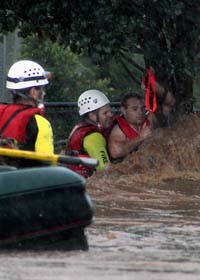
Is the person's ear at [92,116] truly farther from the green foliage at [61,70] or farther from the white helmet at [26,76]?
the green foliage at [61,70]

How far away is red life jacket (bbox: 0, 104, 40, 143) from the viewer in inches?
356

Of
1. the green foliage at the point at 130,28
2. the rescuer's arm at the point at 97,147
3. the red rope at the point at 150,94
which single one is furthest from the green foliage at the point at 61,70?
the rescuer's arm at the point at 97,147

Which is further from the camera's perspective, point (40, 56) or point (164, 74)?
point (40, 56)

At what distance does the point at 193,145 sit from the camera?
11.8 meters

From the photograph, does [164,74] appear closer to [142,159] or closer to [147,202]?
[142,159]

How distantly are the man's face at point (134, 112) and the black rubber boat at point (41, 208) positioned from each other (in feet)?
15.6

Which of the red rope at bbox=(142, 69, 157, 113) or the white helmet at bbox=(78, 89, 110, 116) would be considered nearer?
the white helmet at bbox=(78, 89, 110, 116)

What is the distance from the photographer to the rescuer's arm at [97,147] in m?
11.5

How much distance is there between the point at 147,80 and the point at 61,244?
526cm

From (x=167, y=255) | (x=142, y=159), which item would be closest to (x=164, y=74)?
(x=142, y=159)

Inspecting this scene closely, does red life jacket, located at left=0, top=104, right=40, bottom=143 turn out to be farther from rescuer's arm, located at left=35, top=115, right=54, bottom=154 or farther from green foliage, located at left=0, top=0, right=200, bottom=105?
green foliage, located at left=0, top=0, right=200, bottom=105

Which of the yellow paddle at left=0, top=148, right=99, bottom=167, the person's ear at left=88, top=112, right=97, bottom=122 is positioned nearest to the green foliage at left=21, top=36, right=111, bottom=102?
the person's ear at left=88, top=112, right=97, bottom=122

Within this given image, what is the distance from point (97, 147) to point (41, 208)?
4.58 m

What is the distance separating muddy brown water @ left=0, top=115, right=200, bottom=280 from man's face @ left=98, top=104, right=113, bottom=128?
48 cm
